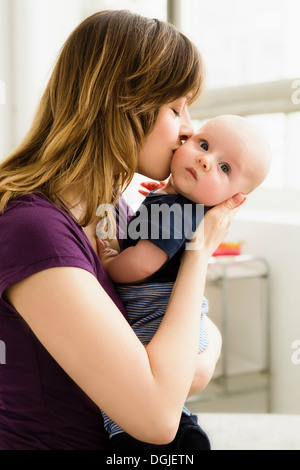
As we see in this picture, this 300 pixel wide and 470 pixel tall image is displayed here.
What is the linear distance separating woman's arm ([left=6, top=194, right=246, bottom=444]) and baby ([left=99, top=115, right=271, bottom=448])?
0.21 metres

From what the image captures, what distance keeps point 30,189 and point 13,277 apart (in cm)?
17

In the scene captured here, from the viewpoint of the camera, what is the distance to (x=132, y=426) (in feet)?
3.01

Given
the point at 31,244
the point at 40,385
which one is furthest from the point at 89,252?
the point at 40,385

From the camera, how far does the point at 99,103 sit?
3.48 ft

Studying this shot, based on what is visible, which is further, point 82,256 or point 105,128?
point 105,128

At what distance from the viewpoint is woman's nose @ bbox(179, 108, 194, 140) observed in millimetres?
1199

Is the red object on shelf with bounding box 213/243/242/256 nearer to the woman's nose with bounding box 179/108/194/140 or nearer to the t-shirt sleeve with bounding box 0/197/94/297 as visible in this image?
the woman's nose with bounding box 179/108/194/140

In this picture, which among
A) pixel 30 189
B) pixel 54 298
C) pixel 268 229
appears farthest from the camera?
pixel 268 229

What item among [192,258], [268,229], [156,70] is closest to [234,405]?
[268,229]

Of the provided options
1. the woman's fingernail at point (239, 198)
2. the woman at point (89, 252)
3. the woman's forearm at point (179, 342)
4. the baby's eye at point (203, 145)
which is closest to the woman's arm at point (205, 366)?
the woman at point (89, 252)

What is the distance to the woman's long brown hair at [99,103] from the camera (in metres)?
1.05

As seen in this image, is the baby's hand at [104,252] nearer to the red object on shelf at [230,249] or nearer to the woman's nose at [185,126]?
the woman's nose at [185,126]

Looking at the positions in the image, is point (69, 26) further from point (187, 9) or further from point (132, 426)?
point (132, 426)
